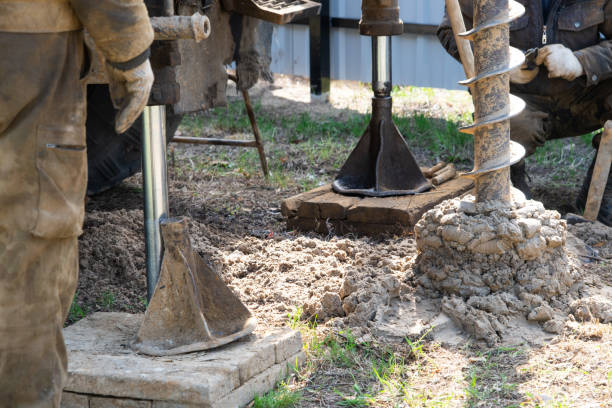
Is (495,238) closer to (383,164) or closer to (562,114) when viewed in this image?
(383,164)

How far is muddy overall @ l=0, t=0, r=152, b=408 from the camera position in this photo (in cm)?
189

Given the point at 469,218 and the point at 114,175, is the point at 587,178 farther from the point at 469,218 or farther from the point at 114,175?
the point at 114,175

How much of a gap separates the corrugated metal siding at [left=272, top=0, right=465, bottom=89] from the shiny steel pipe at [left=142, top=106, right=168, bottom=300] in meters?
4.75

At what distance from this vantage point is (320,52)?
297 inches

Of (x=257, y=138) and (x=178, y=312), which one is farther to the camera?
(x=257, y=138)

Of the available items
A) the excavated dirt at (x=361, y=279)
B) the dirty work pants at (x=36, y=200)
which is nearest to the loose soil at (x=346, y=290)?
the excavated dirt at (x=361, y=279)

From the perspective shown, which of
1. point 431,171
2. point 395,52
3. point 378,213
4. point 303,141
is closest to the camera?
point 378,213

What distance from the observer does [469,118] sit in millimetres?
6508

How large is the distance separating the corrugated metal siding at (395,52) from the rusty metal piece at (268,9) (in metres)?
3.59

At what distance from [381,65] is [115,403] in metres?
2.42

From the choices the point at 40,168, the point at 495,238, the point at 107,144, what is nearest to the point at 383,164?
the point at 495,238

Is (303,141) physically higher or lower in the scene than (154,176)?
lower

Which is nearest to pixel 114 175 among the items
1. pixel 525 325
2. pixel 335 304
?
pixel 335 304

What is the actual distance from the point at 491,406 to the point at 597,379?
1.27 ft
